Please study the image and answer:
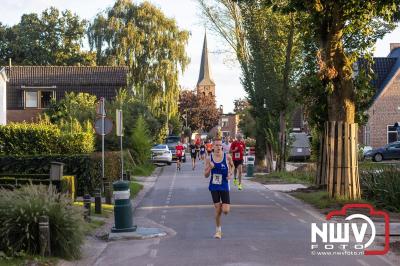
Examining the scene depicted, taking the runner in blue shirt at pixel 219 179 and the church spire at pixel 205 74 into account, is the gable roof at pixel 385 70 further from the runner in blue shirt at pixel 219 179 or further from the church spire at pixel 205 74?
the church spire at pixel 205 74

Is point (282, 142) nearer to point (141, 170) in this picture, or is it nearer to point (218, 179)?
point (141, 170)

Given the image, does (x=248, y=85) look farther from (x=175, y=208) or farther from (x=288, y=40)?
(x=175, y=208)

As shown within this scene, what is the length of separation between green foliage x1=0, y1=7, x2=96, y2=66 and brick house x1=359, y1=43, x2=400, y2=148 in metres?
30.6

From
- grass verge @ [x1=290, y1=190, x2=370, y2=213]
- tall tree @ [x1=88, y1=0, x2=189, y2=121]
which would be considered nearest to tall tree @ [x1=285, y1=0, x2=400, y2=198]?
grass verge @ [x1=290, y1=190, x2=370, y2=213]

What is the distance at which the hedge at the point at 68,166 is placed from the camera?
21.3 m

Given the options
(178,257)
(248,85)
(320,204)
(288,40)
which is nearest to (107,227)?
(178,257)

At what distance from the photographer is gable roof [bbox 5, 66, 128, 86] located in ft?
183

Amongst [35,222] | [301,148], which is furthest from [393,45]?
[35,222]

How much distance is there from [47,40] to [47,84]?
734 inches

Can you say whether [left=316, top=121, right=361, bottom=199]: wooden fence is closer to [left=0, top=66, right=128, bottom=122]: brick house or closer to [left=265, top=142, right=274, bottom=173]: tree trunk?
[left=265, top=142, right=274, bottom=173]: tree trunk

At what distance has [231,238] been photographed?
1253cm

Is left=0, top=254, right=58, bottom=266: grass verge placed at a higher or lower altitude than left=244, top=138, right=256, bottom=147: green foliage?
lower

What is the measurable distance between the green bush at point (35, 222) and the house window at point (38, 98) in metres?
44.9

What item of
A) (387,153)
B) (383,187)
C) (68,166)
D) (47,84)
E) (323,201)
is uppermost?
(47,84)
